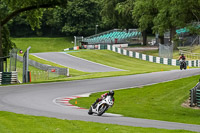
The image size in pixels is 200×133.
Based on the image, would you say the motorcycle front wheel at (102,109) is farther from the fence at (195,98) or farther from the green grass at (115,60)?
the green grass at (115,60)

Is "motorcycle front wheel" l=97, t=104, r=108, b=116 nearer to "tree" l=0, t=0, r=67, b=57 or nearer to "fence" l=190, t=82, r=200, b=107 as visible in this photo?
"fence" l=190, t=82, r=200, b=107

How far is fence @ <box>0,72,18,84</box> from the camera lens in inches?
1237

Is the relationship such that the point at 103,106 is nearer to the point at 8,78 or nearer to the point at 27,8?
the point at 8,78

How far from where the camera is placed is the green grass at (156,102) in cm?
1768

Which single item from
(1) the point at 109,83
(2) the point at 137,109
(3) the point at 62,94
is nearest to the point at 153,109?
(2) the point at 137,109

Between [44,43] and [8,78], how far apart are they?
61.8 metres

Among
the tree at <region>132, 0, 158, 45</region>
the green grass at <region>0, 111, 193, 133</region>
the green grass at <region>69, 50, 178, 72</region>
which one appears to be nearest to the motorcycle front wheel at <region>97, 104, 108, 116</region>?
the green grass at <region>0, 111, 193, 133</region>

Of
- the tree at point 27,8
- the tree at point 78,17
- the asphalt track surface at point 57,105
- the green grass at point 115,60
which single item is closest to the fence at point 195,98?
the asphalt track surface at point 57,105

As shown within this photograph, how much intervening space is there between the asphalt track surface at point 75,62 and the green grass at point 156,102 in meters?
23.5

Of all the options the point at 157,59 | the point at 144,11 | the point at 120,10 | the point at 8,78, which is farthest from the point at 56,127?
the point at 120,10

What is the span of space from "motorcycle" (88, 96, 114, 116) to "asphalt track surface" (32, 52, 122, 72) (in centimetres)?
3342

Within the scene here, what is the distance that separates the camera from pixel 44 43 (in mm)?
93000

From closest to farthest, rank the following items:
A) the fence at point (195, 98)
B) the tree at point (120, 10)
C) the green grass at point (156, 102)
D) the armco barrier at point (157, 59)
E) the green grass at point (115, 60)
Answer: the green grass at point (156, 102) < the fence at point (195, 98) < the armco barrier at point (157, 59) < the green grass at point (115, 60) < the tree at point (120, 10)

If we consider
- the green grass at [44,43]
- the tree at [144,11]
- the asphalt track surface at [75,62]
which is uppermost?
the tree at [144,11]
